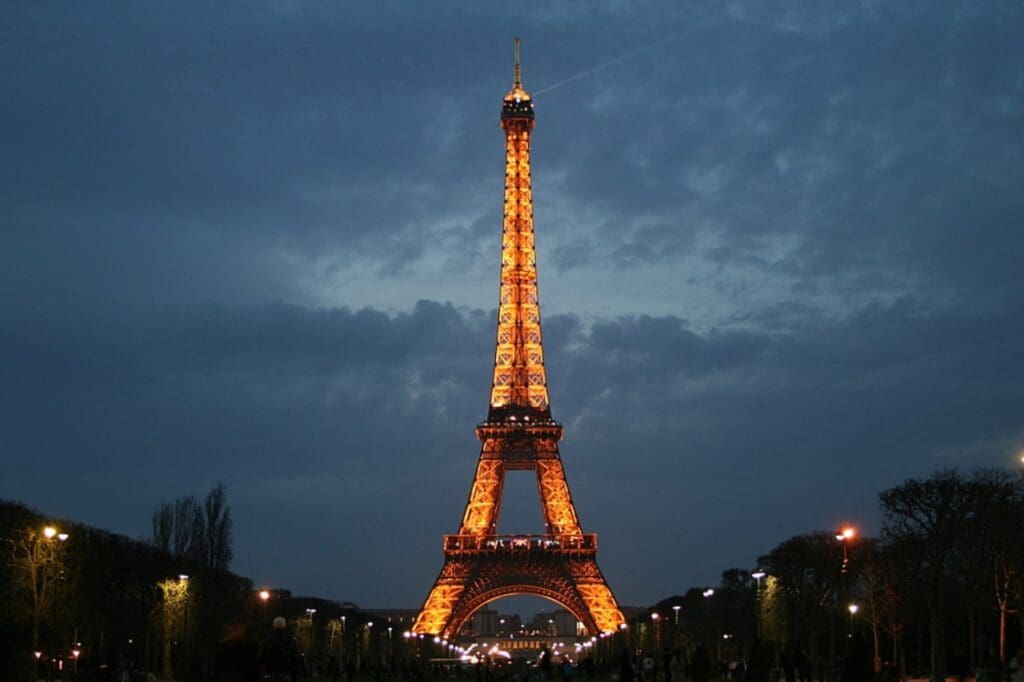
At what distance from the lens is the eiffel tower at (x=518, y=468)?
112812 millimetres

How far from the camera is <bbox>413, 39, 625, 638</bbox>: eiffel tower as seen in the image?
4441 inches

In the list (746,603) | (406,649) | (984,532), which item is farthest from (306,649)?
(406,649)

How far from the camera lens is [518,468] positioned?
115m

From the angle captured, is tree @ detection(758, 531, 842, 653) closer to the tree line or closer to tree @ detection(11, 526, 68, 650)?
the tree line

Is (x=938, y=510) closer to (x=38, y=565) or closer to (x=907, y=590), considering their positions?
(x=907, y=590)

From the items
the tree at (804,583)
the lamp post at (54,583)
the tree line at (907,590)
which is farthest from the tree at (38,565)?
the tree at (804,583)

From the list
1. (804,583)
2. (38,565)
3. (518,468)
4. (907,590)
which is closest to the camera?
(38,565)

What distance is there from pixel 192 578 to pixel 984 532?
48.6 metres

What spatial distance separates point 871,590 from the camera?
76.1m

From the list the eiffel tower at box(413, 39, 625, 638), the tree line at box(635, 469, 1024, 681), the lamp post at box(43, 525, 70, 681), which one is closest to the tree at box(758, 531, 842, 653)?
the tree line at box(635, 469, 1024, 681)

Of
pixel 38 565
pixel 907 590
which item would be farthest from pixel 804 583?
pixel 38 565

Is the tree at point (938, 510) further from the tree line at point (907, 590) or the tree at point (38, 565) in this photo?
the tree at point (38, 565)

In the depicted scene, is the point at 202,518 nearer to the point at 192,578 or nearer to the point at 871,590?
the point at 192,578

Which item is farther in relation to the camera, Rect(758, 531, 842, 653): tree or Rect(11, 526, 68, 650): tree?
Rect(758, 531, 842, 653): tree
